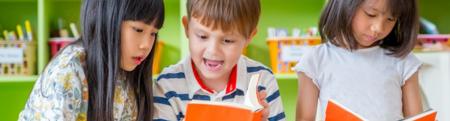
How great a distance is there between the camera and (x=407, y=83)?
43.3 inches

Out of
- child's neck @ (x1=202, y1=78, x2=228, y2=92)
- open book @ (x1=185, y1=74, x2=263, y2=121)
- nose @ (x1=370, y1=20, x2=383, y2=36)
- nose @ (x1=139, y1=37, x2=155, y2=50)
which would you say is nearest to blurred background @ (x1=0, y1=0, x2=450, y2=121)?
nose @ (x1=370, y1=20, x2=383, y2=36)

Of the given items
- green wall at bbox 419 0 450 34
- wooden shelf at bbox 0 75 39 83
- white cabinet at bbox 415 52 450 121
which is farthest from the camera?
green wall at bbox 419 0 450 34

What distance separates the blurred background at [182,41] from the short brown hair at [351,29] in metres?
0.42

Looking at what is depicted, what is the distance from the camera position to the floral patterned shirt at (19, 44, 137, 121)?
2.60 ft

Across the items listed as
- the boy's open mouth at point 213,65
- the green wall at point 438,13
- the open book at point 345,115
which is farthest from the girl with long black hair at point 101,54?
the green wall at point 438,13

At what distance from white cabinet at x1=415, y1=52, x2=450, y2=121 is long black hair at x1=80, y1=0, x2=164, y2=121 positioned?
916 mm

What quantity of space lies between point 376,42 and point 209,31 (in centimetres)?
41

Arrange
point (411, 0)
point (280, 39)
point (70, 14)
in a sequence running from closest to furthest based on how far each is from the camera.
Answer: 1. point (411, 0)
2. point (280, 39)
3. point (70, 14)

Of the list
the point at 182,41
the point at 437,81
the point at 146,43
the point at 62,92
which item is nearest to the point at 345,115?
the point at 146,43

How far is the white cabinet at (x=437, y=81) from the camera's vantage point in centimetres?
145

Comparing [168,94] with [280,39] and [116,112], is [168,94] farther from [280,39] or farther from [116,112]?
[280,39]

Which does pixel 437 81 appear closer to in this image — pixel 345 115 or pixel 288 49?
pixel 288 49

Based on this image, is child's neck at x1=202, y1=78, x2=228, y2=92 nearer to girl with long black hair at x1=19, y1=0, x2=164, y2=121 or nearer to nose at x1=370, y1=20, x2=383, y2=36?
girl with long black hair at x1=19, y1=0, x2=164, y2=121

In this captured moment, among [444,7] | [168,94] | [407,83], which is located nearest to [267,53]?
[444,7]
